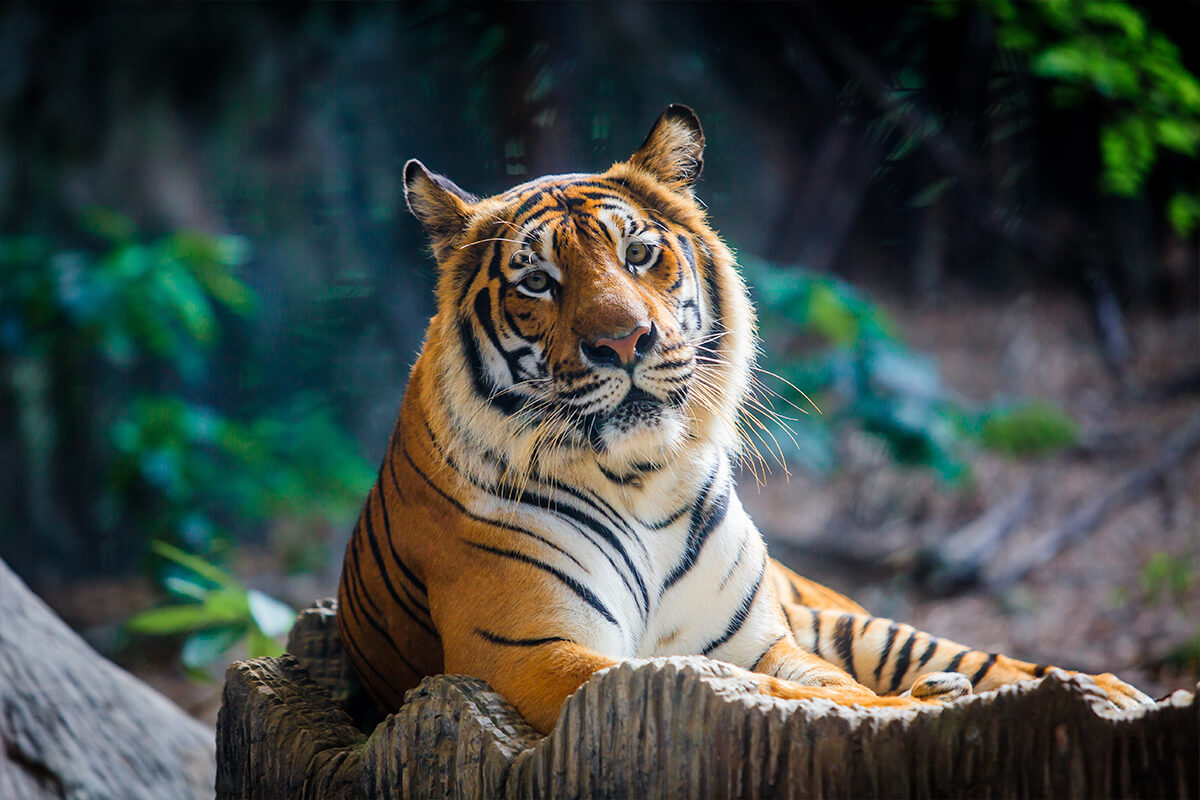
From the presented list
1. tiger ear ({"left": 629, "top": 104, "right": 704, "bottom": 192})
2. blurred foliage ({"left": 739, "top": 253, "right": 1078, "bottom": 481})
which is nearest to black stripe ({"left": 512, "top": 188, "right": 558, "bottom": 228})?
tiger ear ({"left": 629, "top": 104, "right": 704, "bottom": 192})

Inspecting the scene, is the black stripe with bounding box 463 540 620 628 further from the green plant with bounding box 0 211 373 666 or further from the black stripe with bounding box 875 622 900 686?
the green plant with bounding box 0 211 373 666

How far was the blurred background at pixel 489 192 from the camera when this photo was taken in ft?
17.0

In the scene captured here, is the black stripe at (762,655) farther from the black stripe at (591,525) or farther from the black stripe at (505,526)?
the black stripe at (505,526)

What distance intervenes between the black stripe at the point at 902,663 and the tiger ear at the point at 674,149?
45.0 inches

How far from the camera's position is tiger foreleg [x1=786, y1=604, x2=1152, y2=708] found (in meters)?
1.94

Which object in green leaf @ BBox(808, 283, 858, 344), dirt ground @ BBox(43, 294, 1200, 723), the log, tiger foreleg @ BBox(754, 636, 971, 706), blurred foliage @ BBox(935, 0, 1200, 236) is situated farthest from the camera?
dirt ground @ BBox(43, 294, 1200, 723)

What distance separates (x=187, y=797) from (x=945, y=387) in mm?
5861

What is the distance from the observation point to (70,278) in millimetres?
5188

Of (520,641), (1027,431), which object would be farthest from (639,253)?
(1027,431)

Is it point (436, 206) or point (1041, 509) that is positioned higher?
point (1041, 509)

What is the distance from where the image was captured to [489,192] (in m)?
4.97

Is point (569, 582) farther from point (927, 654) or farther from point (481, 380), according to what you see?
point (927, 654)

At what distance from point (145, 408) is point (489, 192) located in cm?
229

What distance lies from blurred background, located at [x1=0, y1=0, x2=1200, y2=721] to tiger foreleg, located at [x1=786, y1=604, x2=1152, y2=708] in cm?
265
